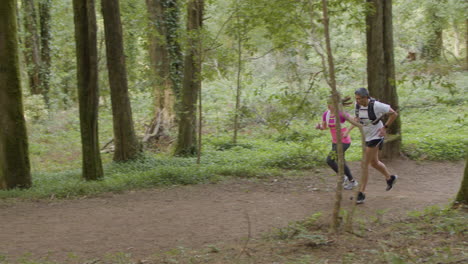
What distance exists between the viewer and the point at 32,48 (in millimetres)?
21594

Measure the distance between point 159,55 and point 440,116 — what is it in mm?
12504

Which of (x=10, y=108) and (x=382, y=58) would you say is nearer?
(x=10, y=108)

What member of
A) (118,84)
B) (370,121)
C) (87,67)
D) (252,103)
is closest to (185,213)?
(370,121)

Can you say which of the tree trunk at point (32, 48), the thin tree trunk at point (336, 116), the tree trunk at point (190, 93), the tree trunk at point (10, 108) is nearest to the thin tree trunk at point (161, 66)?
the tree trunk at point (190, 93)

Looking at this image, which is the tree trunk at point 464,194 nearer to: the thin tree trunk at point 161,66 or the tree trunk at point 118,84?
the tree trunk at point 118,84

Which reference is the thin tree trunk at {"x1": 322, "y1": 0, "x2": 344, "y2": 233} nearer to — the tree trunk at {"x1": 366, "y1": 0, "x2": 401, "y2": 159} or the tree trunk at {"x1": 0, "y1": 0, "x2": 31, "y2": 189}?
the tree trunk at {"x1": 366, "y1": 0, "x2": 401, "y2": 159}

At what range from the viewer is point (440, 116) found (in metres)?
18.5

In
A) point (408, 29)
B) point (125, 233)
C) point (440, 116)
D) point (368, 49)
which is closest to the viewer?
point (125, 233)

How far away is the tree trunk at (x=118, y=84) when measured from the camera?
37.6 ft

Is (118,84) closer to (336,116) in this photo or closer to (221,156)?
(221,156)

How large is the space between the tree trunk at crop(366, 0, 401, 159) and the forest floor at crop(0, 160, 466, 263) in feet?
5.40

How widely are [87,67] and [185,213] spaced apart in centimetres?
442

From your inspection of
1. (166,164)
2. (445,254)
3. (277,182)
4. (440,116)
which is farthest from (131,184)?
(440,116)

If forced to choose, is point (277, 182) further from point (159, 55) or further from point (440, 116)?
point (440, 116)
